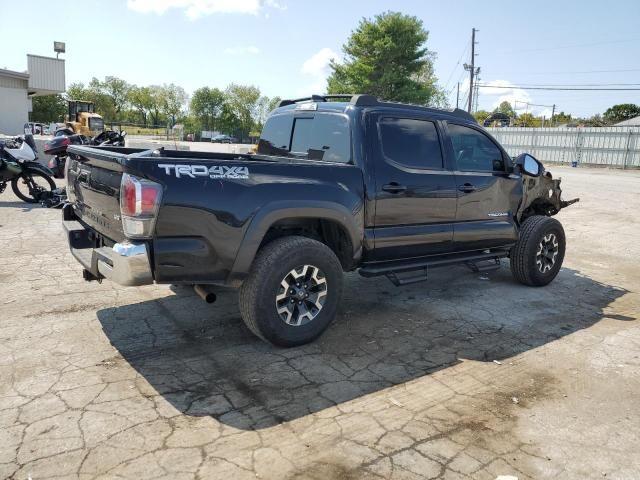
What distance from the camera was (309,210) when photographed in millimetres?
4016

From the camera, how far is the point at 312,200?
402cm

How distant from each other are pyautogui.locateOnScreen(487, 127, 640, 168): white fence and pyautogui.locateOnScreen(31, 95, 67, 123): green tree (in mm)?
56607

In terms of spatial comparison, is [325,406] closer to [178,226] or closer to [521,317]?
[178,226]

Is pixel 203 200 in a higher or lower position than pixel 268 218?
higher

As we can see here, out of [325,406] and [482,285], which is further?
[482,285]

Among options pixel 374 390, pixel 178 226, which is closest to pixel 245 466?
pixel 374 390

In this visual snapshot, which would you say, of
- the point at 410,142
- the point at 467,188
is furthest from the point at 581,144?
the point at 410,142

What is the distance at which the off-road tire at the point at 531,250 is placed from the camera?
593 centimetres

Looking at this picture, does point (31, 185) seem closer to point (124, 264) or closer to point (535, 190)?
point (124, 264)

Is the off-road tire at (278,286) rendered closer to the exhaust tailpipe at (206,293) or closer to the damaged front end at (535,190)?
the exhaust tailpipe at (206,293)

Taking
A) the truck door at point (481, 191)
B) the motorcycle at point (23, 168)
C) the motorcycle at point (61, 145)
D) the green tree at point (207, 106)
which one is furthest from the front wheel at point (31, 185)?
the green tree at point (207, 106)

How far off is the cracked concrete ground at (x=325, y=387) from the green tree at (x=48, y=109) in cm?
7040

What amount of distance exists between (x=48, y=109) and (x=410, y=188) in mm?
74086

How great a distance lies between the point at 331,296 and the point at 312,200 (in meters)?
0.82
